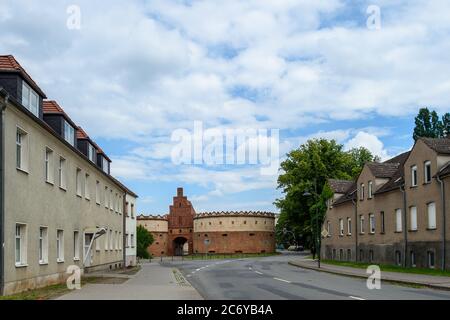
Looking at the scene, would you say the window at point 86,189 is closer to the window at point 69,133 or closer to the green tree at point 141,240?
the window at point 69,133

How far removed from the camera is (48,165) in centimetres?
2444

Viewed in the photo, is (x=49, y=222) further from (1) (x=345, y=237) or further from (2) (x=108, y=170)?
(1) (x=345, y=237)

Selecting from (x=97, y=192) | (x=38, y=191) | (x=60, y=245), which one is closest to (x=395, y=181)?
(x=97, y=192)

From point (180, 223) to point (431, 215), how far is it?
274 feet

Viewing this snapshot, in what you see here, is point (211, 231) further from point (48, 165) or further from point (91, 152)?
point (48, 165)

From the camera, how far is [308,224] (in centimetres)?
7019

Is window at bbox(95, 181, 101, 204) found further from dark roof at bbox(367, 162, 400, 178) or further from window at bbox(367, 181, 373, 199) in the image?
window at bbox(367, 181, 373, 199)

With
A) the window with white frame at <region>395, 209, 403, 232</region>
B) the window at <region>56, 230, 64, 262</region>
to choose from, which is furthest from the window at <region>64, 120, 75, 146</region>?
the window with white frame at <region>395, 209, 403, 232</region>

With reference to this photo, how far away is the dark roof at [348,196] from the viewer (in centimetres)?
5185

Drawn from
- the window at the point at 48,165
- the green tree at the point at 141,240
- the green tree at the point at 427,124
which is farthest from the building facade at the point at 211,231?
the window at the point at 48,165

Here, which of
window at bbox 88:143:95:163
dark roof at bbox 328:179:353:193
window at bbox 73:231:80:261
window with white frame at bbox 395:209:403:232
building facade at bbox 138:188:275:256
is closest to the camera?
window at bbox 73:231:80:261

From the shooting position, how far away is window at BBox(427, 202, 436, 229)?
1342 inches

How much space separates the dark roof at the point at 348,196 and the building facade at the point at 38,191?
2539 centimetres

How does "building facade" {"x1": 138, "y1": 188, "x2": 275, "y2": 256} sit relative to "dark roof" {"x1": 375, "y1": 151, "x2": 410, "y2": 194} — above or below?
below
